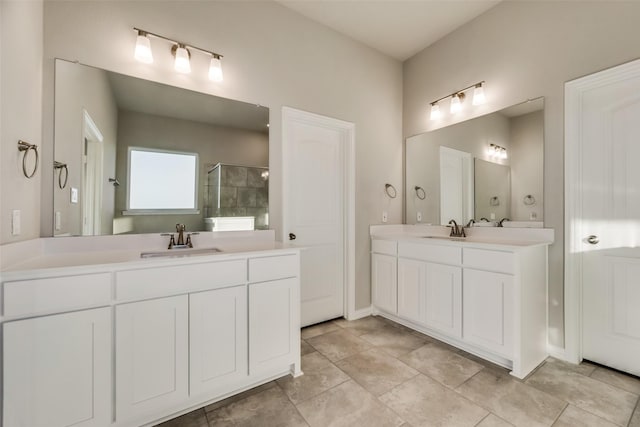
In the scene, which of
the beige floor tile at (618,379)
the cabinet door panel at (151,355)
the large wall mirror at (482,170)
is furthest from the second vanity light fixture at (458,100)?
the cabinet door panel at (151,355)

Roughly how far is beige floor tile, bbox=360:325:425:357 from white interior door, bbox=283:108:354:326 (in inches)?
20.0

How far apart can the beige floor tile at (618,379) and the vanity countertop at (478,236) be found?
939 mm

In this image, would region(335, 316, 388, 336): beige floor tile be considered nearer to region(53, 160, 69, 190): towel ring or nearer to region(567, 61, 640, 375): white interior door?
region(567, 61, 640, 375): white interior door

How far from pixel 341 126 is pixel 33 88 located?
2.32 m

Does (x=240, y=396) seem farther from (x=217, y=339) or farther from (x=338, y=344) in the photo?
(x=338, y=344)

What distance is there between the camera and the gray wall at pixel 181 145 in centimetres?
188

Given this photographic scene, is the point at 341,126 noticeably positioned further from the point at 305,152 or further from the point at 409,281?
the point at 409,281

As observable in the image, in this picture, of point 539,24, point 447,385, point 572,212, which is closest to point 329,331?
point 447,385

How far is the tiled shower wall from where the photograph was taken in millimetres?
2195

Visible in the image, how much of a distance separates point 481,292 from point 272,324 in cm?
158

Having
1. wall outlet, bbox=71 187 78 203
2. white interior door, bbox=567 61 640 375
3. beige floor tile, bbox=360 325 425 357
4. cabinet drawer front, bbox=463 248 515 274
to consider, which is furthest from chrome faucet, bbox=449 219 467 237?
wall outlet, bbox=71 187 78 203

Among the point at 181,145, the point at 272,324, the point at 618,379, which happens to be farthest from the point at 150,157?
the point at 618,379

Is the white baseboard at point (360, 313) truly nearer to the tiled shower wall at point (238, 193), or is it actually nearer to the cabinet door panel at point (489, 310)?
the cabinet door panel at point (489, 310)

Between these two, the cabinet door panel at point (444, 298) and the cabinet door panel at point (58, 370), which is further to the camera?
the cabinet door panel at point (444, 298)
